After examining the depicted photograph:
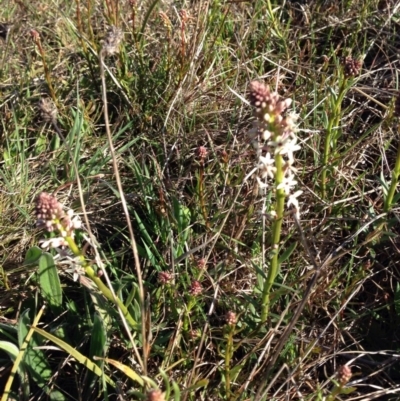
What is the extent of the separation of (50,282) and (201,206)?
1.89 feet

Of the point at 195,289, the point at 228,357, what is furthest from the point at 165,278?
the point at 228,357

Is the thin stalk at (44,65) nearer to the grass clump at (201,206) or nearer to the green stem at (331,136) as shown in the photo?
the grass clump at (201,206)

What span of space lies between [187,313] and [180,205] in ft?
1.52

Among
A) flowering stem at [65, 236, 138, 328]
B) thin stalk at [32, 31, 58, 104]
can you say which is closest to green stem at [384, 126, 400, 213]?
flowering stem at [65, 236, 138, 328]

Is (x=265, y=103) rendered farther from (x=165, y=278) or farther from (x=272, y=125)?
(x=165, y=278)

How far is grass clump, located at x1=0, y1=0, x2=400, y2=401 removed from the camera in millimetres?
1732

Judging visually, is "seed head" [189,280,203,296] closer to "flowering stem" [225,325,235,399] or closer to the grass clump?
the grass clump

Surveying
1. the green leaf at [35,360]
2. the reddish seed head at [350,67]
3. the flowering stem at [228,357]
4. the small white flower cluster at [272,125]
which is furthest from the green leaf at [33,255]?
the reddish seed head at [350,67]

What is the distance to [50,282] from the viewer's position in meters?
1.92

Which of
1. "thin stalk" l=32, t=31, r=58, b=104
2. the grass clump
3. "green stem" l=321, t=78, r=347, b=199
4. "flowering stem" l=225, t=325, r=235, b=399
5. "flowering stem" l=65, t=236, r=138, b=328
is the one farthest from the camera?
"thin stalk" l=32, t=31, r=58, b=104

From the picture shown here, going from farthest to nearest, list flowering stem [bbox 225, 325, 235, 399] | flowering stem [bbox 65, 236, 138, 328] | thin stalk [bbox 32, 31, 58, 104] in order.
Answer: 1. thin stalk [bbox 32, 31, 58, 104]
2. flowering stem [bbox 225, 325, 235, 399]
3. flowering stem [bbox 65, 236, 138, 328]

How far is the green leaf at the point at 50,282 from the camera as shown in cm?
187

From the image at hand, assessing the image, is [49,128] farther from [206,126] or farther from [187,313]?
[187,313]

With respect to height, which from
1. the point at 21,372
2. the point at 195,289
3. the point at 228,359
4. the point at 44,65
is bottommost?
the point at 21,372
